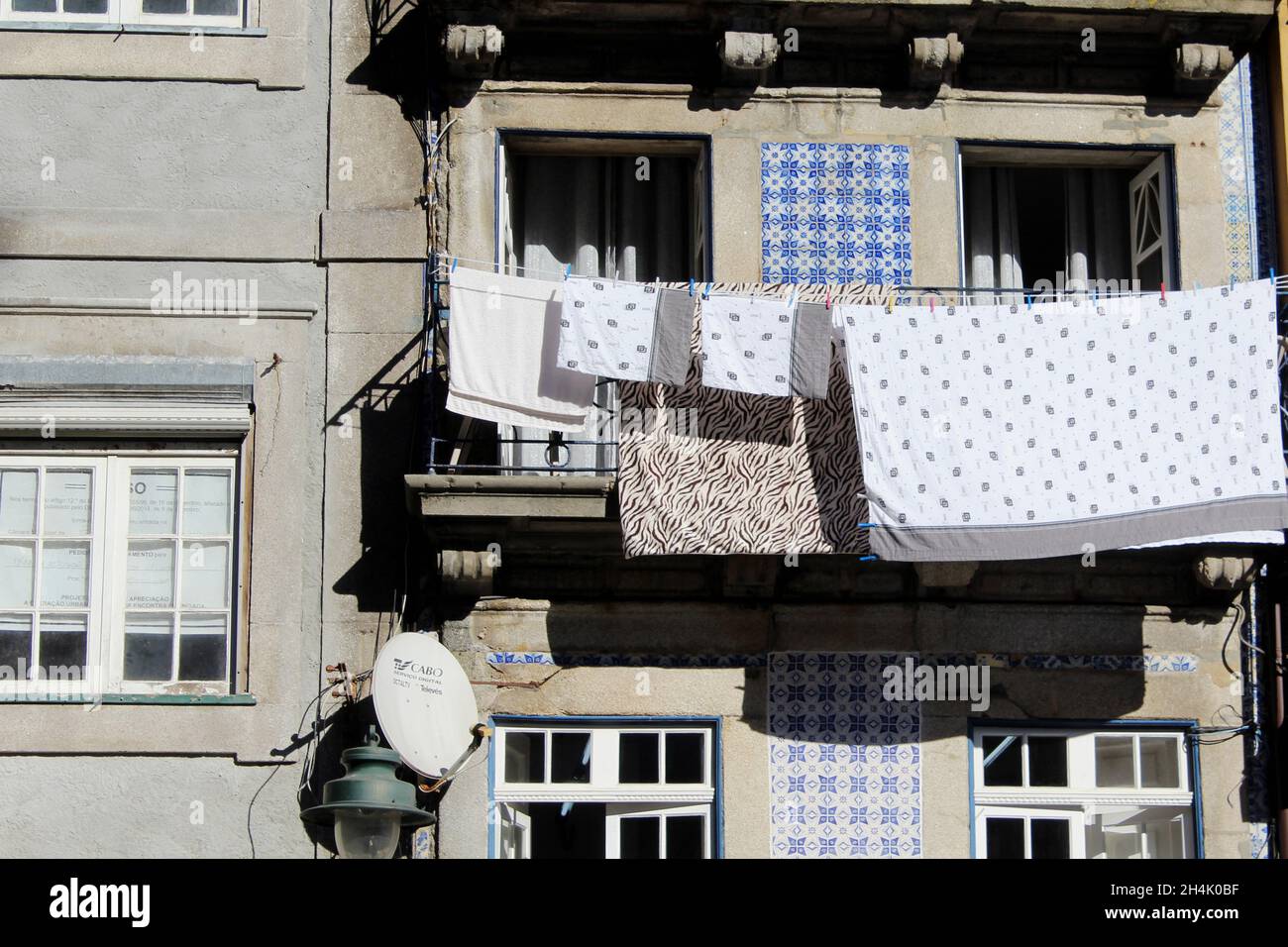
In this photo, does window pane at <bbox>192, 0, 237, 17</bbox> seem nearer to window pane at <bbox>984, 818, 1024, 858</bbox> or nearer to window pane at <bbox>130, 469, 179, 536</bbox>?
window pane at <bbox>130, 469, 179, 536</bbox>

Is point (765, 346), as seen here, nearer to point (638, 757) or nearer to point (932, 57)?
point (932, 57)

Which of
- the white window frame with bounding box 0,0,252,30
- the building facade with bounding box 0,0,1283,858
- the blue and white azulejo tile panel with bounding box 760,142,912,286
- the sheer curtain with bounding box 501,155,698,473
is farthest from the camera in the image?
the sheer curtain with bounding box 501,155,698,473

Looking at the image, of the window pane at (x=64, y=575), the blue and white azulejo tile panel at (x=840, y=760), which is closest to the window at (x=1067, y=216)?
the blue and white azulejo tile panel at (x=840, y=760)

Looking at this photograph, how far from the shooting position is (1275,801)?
1399cm

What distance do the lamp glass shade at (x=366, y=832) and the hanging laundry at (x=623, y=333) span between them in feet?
10.2

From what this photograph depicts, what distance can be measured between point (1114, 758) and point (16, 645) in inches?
264

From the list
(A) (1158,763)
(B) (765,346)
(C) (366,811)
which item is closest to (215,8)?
(B) (765,346)

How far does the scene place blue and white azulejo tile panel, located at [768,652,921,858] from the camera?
1377 cm

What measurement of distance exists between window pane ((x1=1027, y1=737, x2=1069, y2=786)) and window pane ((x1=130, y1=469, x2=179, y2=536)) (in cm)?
545

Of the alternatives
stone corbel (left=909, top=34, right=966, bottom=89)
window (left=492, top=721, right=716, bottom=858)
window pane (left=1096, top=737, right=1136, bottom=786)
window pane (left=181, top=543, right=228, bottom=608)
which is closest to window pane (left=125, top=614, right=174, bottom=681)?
window pane (left=181, top=543, right=228, bottom=608)

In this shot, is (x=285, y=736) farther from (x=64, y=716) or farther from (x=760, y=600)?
(x=760, y=600)

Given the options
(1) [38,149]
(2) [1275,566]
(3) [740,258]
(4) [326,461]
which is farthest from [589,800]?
(1) [38,149]

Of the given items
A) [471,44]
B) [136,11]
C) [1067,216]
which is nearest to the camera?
[471,44]

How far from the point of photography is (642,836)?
1395 centimetres
